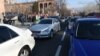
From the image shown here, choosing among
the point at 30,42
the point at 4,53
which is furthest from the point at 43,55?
the point at 4,53

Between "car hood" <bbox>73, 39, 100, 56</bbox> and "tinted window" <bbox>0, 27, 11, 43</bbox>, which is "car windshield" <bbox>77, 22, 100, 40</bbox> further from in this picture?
"tinted window" <bbox>0, 27, 11, 43</bbox>

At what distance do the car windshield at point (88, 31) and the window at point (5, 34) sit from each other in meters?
2.00

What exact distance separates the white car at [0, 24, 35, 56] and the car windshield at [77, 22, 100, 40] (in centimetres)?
176

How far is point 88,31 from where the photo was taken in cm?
831

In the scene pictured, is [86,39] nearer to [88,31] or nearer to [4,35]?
[88,31]

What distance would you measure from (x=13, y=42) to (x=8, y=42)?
26cm

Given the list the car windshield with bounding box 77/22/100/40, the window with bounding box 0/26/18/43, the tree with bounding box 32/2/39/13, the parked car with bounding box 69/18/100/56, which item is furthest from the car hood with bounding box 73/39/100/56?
the tree with bounding box 32/2/39/13

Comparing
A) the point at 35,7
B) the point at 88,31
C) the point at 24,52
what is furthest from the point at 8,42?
the point at 35,7

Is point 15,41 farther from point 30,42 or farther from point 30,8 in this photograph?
point 30,8

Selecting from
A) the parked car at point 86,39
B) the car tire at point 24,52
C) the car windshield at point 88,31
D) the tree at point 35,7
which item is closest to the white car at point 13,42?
the car tire at point 24,52

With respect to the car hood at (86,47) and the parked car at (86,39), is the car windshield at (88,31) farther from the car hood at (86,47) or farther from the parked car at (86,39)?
the car hood at (86,47)

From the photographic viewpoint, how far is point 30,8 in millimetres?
98625

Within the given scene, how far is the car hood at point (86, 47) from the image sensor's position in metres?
6.39

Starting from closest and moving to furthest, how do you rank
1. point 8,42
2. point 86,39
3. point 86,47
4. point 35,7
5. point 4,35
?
point 86,47 → point 8,42 → point 4,35 → point 86,39 → point 35,7
